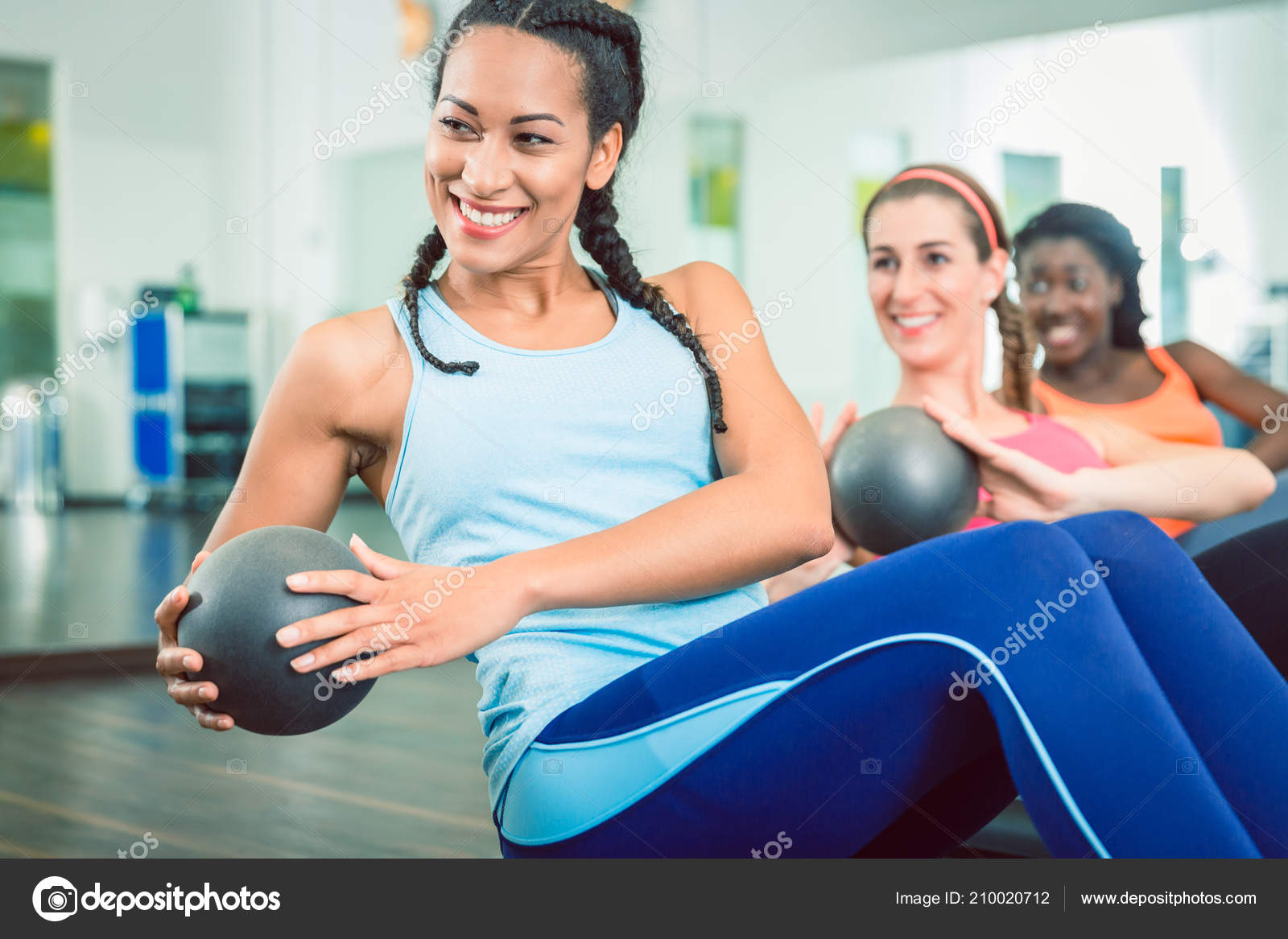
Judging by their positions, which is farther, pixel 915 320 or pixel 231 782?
pixel 231 782

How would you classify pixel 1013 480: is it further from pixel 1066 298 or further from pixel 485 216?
pixel 485 216

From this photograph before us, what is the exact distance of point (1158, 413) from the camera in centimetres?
256

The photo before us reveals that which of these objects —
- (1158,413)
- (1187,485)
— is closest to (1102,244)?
(1158,413)

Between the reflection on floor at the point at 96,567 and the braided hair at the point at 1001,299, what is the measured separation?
1.25 meters

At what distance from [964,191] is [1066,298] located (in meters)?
0.46

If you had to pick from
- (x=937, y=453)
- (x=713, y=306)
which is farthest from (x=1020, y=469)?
(x=713, y=306)

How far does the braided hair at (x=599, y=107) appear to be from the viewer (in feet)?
4.20

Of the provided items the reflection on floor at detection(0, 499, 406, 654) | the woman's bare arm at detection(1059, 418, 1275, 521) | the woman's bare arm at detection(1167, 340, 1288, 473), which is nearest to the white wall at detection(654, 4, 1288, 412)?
the woman's bare arm at detection(1167, 340, 1288, 473)

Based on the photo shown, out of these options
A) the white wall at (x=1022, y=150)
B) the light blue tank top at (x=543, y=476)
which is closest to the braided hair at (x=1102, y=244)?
the white wall at (x=1022, y=150)
